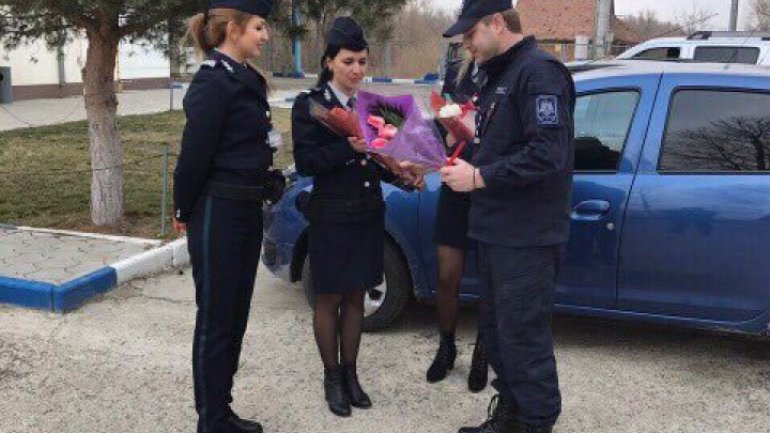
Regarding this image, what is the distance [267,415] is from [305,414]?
17 cm

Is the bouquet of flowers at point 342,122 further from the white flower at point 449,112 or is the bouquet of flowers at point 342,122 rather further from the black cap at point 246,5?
the black cap at point 246,5

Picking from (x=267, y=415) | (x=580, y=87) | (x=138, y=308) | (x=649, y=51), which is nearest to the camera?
(x=267, y=415)

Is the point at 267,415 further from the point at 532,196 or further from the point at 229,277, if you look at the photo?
the point at 532,196

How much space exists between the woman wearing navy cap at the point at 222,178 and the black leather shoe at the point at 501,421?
110 centimetres

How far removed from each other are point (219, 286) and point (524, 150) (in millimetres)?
1283

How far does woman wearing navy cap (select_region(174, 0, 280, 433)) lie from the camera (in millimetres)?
2863

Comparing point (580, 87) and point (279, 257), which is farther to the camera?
point (279, 257)

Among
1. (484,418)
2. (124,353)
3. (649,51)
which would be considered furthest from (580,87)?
(649,51)

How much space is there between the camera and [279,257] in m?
4.58

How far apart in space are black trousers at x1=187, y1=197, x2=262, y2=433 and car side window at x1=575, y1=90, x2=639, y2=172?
1770 mm

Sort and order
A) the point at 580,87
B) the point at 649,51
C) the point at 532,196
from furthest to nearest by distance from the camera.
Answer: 1. the point at 649,51
2. the point at 580,87
3. the point at 532,196

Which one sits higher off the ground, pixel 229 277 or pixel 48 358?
pixel 229 277

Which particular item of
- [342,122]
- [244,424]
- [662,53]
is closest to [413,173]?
[342,122]

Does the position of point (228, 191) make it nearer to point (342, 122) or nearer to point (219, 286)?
point (219, 286)
